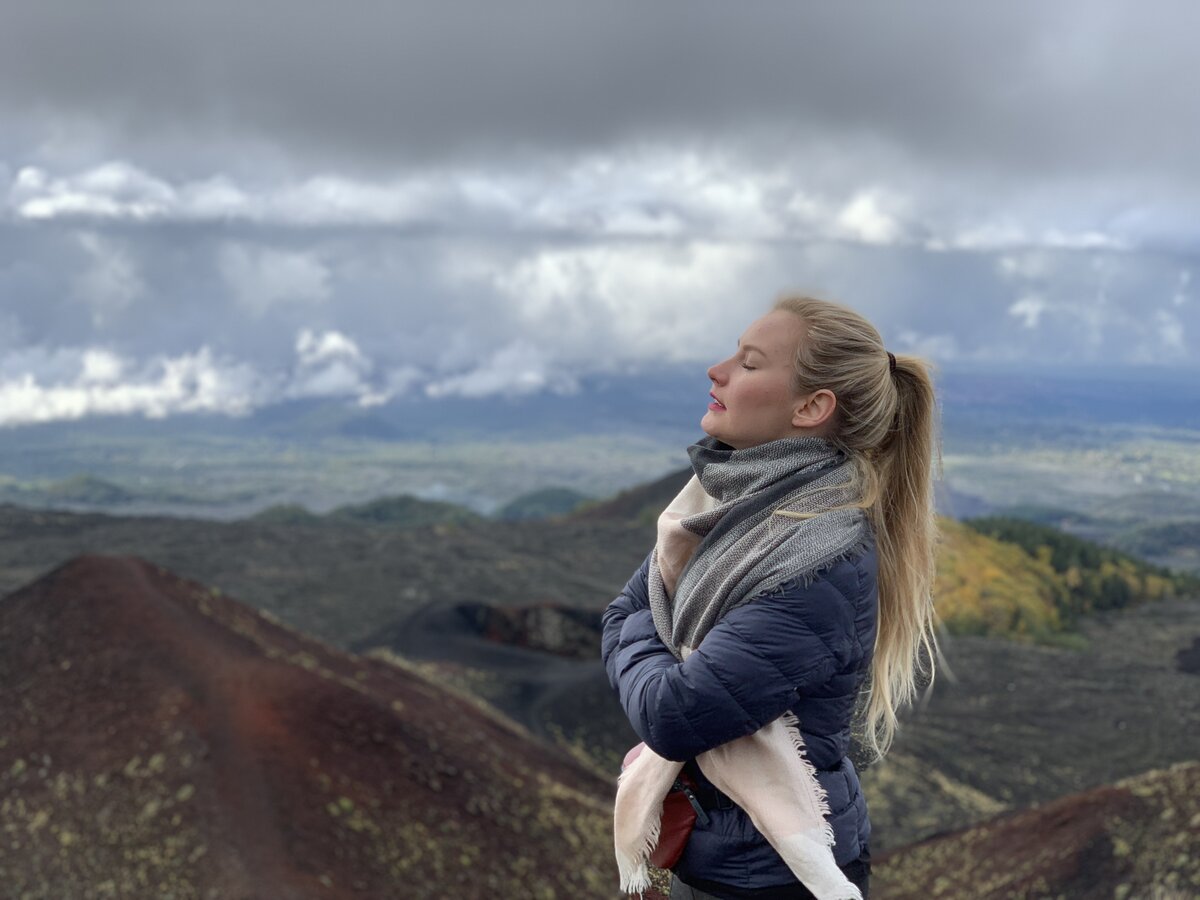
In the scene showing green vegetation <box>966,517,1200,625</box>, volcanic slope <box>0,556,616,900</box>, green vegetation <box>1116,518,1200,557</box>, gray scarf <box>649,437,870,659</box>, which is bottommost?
green vegetation <box>1116,518,1200,557</box>

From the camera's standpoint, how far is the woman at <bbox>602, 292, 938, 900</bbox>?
2.80 metres

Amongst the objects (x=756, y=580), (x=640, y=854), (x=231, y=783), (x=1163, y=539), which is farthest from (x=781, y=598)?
(x=1163, y=539)

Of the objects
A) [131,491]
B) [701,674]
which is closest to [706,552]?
[701,674]

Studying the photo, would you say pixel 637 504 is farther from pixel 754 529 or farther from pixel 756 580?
pixel 756 580

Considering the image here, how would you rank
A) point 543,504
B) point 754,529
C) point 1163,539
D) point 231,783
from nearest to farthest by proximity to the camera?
point 754,529 < point 231,783 < point 1163,539 < point 543,504

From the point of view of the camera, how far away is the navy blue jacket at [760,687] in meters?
2.77

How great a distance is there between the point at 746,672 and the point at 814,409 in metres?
0.76

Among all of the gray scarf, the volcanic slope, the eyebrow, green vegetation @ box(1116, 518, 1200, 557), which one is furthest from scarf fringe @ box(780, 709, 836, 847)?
green vegetation @ box(1116, 518, 1200, 557)

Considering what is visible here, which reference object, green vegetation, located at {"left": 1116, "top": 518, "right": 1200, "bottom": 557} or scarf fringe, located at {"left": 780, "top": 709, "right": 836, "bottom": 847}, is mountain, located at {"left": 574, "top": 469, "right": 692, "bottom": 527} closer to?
green vegetation, located at {"left": 1116, "top": 518, "right": 1200, "bottom": 557}

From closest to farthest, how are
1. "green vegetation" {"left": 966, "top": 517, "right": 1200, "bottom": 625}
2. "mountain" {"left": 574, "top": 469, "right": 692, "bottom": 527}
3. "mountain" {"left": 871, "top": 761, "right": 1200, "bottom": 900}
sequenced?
"mountain" {"left": 871, "top": 761, "right": 1200, "bottom": 900} → "green vegetation" {"left": 966, "top": 517, "right": 1200, "bottom": 625} → "mountain" {"left": 574, "top": 469, "right": 692, "bottom": 527}

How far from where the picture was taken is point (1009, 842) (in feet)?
45.2

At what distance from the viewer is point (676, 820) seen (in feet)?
10.2

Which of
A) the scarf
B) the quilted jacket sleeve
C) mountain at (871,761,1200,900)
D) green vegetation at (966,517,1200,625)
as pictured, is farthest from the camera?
green vegetation at (966,517,1200,625)

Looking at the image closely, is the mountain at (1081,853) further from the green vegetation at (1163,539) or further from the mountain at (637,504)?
the green vegetation at (1163,539)
